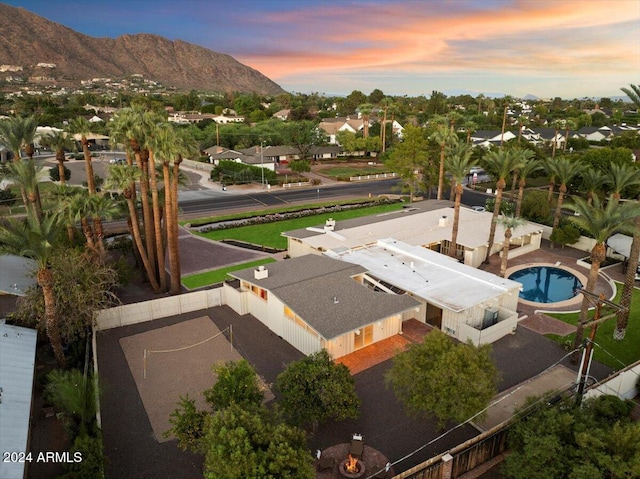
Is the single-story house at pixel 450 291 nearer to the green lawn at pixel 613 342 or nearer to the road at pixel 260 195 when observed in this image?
the green lawn at pixel 613 342

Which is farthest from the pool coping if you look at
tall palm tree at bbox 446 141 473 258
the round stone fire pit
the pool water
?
the round stone fire pit

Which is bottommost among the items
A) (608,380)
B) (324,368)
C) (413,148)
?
(608,380)

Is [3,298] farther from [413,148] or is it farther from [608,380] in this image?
[413,148]

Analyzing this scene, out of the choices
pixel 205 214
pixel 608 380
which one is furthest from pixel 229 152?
pixel 608 380

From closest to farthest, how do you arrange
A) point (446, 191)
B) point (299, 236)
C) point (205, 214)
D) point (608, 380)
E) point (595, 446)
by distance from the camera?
1. point (595, 446)
2. point (608, 380)
3. point (299, 236)
4. point (205, 214)
5. point (446, 191)

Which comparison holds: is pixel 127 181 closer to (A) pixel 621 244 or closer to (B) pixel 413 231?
(B) pixel 413 231
